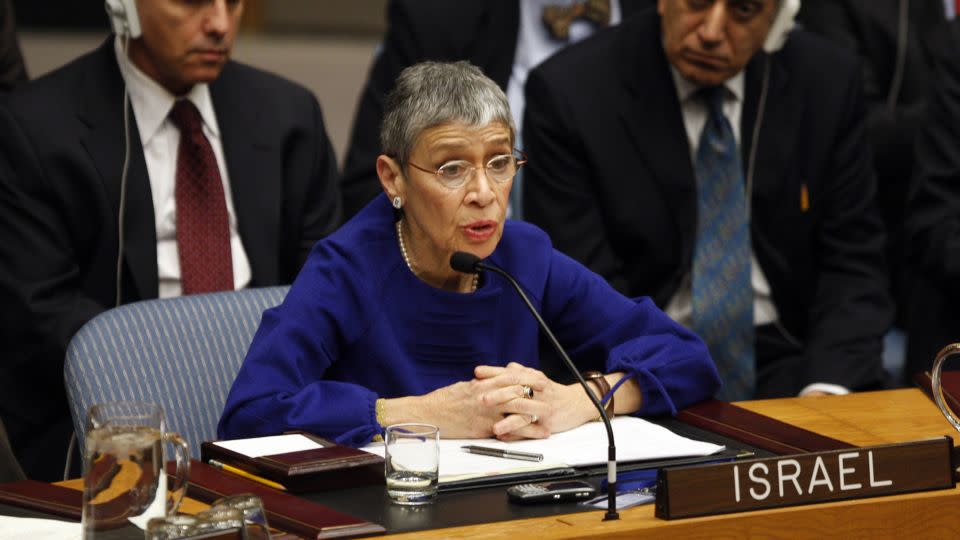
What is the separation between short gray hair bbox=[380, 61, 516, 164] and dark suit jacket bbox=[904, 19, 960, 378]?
1.46 metres

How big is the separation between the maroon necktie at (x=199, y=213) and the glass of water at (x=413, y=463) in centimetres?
132

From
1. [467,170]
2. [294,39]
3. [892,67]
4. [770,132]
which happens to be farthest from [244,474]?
[294,39]

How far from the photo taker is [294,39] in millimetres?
5453

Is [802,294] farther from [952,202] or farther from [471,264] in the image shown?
[471,264]

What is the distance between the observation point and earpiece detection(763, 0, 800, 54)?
125 inches

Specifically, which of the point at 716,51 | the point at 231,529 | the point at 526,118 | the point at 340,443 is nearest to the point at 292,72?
the point at 526,118

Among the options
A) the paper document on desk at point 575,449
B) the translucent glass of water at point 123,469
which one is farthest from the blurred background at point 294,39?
the translucent glass of water at point 123,469

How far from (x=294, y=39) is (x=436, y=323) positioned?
3346mm

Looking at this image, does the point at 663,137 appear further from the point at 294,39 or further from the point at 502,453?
the point at 294,39

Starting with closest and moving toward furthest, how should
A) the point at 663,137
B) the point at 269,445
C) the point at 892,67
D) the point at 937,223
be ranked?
1. the point at 269,445
2. the point at 663,137
3. the point at 937,223
4. the point at 892,67

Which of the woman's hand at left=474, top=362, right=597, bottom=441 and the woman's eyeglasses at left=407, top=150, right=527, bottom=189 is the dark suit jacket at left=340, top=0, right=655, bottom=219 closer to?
the woman's eyeglasses at left=407, top=150, right=527, bottom=189

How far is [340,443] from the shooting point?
81.2 inches

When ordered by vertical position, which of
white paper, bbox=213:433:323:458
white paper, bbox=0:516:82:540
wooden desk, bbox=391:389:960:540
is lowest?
wooden desk, bbox=391:389:960:540

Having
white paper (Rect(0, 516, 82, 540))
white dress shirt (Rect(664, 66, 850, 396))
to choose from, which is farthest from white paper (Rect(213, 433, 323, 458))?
white dress shirt (Rect(664, 66, 850, 396))
